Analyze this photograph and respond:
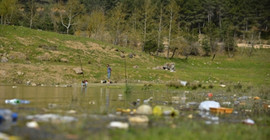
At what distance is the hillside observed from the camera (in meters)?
33.0

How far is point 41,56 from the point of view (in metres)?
43.5

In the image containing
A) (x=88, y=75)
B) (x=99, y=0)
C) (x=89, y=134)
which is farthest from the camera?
(x=99, y=0)

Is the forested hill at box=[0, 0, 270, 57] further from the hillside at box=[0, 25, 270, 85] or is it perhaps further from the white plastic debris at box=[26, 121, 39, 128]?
the white plastic debris at box=[26, 121, 39, 128]

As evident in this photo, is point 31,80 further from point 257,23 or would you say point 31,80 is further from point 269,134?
point 257,23

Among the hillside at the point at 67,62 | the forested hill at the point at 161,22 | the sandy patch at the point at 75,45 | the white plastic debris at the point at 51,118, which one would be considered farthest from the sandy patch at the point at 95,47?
the white plastic debris at the point at 51,118

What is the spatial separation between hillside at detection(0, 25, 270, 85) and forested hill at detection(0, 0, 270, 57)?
657 inches

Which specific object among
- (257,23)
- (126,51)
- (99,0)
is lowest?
(126,51)

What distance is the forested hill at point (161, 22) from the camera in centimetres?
7419

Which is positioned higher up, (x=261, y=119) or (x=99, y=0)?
(x=99, y=0)

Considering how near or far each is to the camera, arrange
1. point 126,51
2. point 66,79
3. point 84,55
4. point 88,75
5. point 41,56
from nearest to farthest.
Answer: point 66,79
point 88,75
point 41,56
point 84,55
point 126,51

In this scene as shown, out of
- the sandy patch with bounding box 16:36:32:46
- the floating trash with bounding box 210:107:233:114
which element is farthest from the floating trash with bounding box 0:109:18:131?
the sandy patch with bounding box 16:36:32:46

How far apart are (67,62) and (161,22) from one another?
37261 mm

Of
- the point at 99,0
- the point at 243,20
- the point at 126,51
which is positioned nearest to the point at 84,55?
the point at 126,51

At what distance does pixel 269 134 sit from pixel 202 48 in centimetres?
8574
